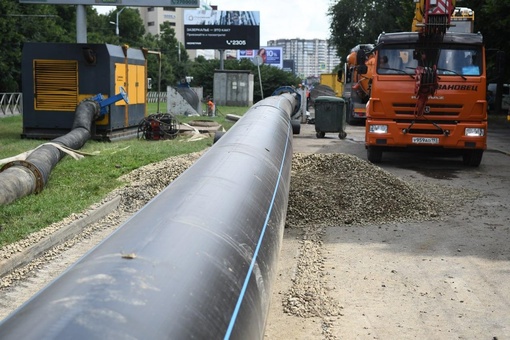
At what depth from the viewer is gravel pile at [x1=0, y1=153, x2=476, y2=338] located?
6.64 metres

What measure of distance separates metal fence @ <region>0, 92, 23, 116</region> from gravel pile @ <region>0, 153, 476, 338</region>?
79.1ft

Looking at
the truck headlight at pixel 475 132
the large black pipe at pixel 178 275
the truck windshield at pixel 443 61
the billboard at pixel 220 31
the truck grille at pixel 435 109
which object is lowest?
the truck headlight at pixel 475 132

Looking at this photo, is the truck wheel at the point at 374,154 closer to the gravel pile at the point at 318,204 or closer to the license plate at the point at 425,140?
the license plate at the point at 425,140

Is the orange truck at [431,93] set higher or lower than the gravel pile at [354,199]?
higher

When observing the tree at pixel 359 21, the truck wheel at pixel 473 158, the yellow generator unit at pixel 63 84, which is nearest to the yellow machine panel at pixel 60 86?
the yellow generator unit at pixel 63 84

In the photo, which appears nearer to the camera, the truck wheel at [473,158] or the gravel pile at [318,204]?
the gravel pile at [318,204]

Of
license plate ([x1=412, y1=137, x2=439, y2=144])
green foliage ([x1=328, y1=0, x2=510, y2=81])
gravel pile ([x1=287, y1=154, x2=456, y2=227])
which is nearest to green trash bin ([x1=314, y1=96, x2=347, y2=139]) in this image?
license plate ([x1=412, y1=137, x2=439, y2=144])

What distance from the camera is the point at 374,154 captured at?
15.7 meters

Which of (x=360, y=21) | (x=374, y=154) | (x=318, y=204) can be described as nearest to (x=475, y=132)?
(x=374, y=154)

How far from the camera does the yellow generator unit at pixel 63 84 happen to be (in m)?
18.5

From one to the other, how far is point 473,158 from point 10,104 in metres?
26.9

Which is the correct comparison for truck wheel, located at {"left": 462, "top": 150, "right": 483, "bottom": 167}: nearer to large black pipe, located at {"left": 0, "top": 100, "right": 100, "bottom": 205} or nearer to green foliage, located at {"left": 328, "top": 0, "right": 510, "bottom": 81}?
large black pipe, located at {"left": 0, "top": 100, "right": 100, "bottom": 205}

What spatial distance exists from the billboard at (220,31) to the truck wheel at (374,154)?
38.8 m

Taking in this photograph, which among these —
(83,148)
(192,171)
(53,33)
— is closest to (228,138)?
(192,171)
